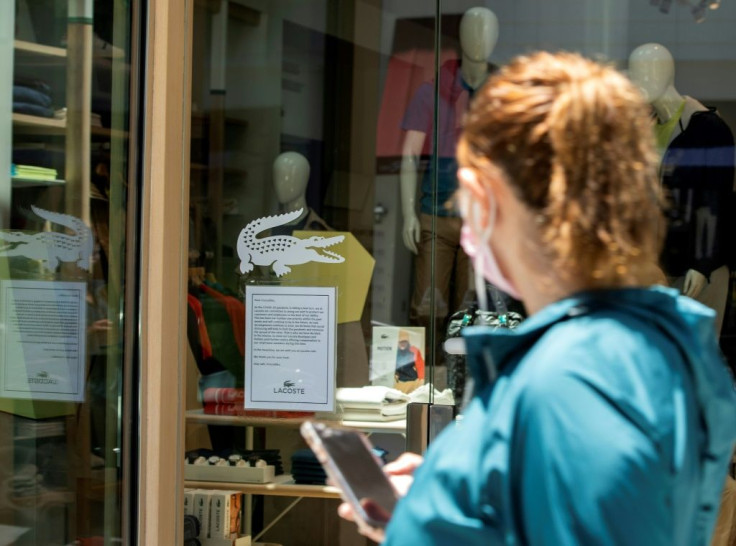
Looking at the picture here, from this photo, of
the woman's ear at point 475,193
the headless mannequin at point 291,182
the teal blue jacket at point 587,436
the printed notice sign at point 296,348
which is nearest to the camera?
the teal blue jacket at point 587,436

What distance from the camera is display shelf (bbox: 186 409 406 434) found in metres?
3.00

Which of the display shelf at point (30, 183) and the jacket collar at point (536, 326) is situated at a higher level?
the display shelf at point (30, 183)

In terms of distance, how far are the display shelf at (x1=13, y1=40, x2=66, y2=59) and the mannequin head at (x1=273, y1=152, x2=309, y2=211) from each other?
0.85m

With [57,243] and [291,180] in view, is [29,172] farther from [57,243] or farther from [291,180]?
[291,180]

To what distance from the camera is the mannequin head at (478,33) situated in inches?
136

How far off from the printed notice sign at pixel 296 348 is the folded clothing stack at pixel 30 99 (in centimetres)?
80

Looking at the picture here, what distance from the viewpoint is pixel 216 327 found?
3.15 m

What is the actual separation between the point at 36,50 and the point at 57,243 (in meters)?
0.53

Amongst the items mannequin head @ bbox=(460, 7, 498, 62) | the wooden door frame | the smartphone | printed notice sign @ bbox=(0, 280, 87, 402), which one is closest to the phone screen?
the smartphone

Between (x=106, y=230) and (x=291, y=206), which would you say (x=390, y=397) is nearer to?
(x=291, y=206)

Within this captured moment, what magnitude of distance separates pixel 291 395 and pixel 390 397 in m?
0.31

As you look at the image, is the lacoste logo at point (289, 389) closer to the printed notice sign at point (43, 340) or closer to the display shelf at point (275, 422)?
the display shelf at point (275, 422)

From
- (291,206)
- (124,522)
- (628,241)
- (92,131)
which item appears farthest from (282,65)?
(628,241)

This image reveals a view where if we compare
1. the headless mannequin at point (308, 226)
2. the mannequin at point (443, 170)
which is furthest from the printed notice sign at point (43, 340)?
the mannequin at point (443, 170)
